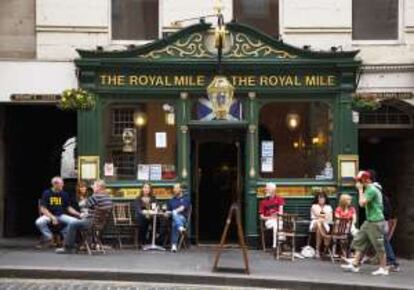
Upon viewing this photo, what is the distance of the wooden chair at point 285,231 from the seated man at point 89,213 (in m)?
3.27

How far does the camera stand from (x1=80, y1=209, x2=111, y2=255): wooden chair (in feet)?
53.5

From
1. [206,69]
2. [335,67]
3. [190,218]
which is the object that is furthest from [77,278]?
[335,67]

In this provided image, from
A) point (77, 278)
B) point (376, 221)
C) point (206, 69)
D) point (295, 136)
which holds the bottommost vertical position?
point (77, 278)

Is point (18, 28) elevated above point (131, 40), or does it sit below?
above

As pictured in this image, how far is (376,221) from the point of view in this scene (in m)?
14.2

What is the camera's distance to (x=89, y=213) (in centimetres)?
1645

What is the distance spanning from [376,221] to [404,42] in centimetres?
556

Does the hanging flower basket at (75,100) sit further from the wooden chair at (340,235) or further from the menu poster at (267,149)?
the wooden chair at (340,235)

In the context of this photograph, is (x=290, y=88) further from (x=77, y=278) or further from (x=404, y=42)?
(x=77, y=278)

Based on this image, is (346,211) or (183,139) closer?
(346,211)

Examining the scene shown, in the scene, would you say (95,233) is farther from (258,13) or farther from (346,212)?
(258,13)

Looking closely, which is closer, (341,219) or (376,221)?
(376,221)

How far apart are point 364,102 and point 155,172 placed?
14.9 ft

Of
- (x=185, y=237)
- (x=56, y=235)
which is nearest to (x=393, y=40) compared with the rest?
(x=185, y=237)
